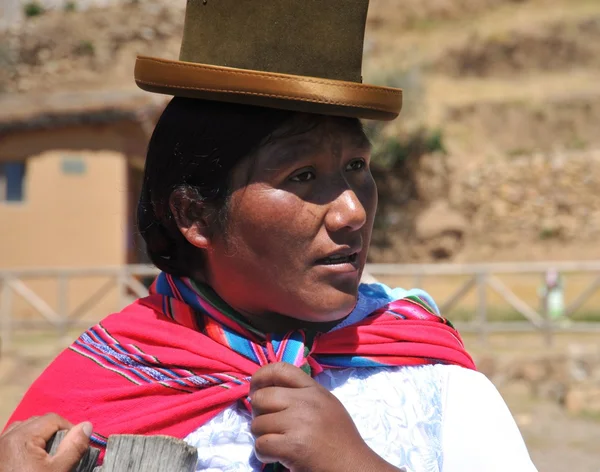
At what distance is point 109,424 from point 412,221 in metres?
18.7

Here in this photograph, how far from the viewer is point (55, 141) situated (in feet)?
40.9

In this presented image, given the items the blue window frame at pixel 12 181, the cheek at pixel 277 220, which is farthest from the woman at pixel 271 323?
the blue window frame at pixel 12 181

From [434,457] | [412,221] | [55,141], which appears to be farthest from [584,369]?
[412,221]

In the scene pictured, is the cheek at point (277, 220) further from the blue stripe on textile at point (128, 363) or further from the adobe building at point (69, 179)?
the adobe building at point (69, 179)

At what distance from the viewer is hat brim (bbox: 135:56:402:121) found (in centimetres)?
156

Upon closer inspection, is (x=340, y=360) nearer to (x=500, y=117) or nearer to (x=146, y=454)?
(x=146, y=454)

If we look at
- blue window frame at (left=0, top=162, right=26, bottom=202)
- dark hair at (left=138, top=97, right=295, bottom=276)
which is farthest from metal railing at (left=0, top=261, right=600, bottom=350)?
dark hair at (left=138, top=97, right=295, bottom=276)

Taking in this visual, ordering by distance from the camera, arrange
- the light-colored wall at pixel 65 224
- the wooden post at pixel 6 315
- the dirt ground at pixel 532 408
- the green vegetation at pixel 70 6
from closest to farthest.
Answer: the dirt ground at pixel 532 408 → the wooden post at pixel 6 315 → the light-colored wall at pixel 65 224 → the green vegetation at pixel 70 6

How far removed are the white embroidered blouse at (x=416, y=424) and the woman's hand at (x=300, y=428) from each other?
163mm

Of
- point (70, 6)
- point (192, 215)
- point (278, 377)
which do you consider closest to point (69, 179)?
point (192, 215)

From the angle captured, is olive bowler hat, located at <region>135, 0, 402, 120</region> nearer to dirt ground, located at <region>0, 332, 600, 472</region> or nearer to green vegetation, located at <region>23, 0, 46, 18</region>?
dirt ground, located at <region>0, 332, 600, 472</region>

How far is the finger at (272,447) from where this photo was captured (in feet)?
4.83

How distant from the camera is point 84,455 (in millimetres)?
1484

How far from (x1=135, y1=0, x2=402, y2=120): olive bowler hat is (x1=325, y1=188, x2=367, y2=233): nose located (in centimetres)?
17
